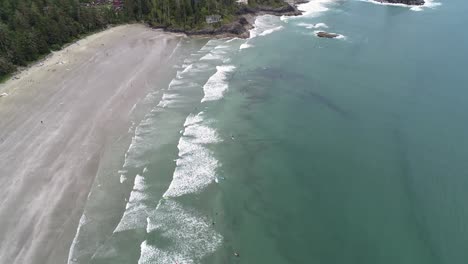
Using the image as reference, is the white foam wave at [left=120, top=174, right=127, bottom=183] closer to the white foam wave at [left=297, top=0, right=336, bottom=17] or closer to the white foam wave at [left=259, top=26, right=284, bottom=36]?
the white foam wave at [left=259, top=26, right=284, bottom=36]

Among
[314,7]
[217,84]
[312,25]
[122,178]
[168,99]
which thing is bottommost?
[122,178]

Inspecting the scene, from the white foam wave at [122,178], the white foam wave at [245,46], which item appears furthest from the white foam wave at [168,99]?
the white foam wave at [245,46]

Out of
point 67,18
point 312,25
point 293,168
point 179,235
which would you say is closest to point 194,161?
point 179,235

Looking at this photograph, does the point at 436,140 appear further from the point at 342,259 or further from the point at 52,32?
the point at 52,32

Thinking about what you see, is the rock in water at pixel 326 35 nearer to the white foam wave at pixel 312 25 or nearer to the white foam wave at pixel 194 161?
the white foam wave at pixel 312 25

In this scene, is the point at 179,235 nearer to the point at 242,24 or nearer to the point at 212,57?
the point at 212,57
